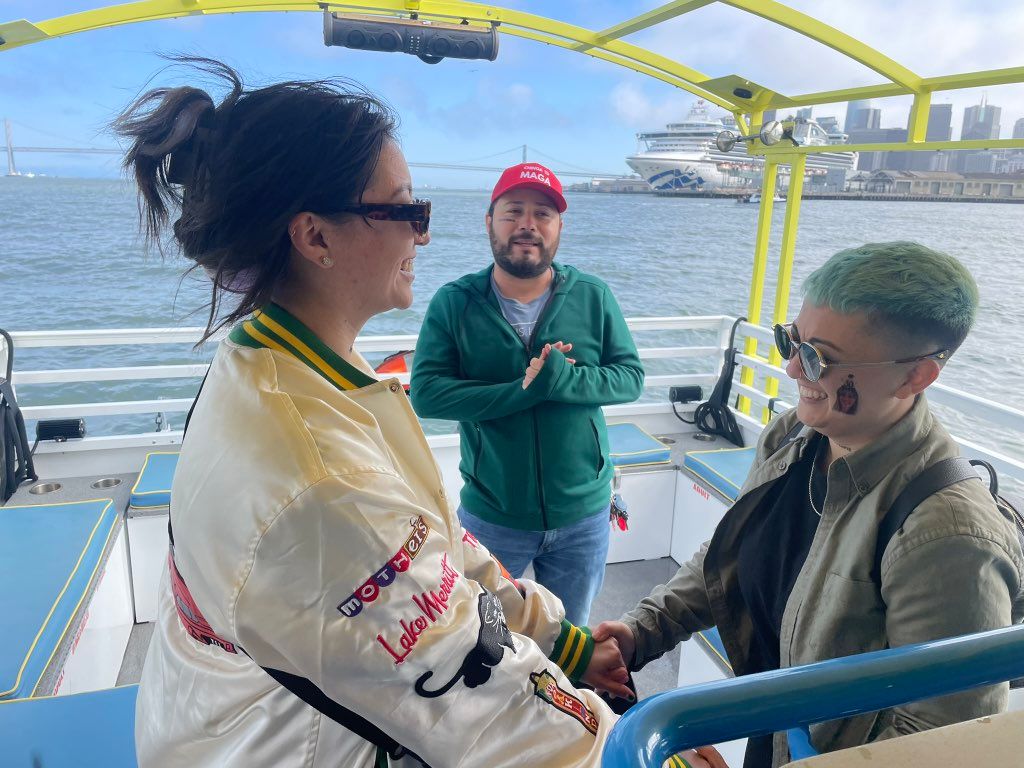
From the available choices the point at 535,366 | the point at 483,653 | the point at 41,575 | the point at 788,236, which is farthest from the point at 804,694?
the point at 788,236

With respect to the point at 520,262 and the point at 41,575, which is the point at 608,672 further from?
the point at 41,575

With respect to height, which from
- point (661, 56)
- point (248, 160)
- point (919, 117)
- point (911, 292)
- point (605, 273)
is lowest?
point (605, 273)

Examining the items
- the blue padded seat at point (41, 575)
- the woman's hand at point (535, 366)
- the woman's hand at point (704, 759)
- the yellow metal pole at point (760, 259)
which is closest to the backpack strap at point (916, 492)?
the woman's hand at point (704, 759)

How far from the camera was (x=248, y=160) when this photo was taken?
100 centimetres

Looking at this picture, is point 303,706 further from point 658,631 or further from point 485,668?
point 658,631

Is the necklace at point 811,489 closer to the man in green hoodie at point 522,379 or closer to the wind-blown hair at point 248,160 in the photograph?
the man in green hoodie at point 522,379

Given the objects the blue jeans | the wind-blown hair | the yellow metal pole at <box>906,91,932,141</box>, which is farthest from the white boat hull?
the wind-blown hair

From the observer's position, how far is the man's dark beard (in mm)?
2318

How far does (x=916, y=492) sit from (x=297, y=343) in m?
1.00

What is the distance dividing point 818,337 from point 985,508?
398 mm

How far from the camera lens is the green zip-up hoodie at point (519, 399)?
225 centimetres

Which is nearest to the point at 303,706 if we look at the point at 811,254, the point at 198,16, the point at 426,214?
the point at 426,214

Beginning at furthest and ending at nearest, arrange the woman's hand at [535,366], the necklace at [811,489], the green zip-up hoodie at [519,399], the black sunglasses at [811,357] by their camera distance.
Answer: the green zip-up hoodie at [519,399] → the woman's hand at [535,366] → the necklace at [811,489] → the black sunglasses at [811,357]

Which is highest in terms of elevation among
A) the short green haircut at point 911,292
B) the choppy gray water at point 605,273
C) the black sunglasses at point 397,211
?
the black sunglasses at point 397,211
